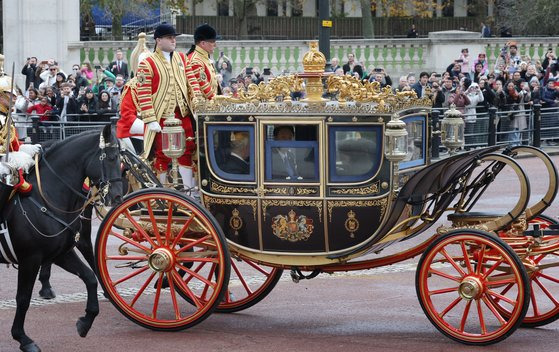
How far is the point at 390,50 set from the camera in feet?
104

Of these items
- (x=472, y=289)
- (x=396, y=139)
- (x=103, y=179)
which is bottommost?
(x=472, y=289)

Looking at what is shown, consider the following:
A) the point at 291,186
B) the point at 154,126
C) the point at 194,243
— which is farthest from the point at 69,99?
the point at 291,186

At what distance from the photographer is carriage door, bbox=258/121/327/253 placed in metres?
8.63

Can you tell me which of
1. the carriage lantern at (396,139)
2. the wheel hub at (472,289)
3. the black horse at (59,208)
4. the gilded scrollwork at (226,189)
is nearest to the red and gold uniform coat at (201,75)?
the gilded scrollwork at (226,189)

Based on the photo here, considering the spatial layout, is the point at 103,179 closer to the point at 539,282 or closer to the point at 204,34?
the point at 204,34

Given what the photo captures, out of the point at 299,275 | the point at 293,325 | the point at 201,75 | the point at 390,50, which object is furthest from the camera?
the point at 390,50

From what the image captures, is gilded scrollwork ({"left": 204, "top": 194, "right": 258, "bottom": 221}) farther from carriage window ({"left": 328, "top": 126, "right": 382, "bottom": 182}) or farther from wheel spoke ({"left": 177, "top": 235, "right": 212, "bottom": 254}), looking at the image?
carriage window ({"left": 328, "top": 126, "right": 382, "bottom": 182})

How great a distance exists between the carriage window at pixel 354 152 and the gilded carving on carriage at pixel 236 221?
80cm

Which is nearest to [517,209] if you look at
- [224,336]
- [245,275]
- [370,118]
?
[370,118]

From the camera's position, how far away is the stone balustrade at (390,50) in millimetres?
30031

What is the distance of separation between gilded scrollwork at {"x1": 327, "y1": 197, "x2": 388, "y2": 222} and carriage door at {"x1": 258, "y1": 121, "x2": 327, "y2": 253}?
0.23 ft

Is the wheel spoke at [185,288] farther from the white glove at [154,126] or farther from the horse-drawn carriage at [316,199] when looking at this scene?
the white glove at [154,126]

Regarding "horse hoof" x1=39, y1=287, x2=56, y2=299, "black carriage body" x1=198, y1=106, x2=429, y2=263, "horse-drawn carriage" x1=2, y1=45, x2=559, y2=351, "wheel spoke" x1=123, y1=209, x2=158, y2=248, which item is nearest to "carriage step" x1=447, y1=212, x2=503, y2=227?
"horse-drawn carriage" x1=2, y1=45, x2=559, y2=351

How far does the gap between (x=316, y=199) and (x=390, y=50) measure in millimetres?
23528
